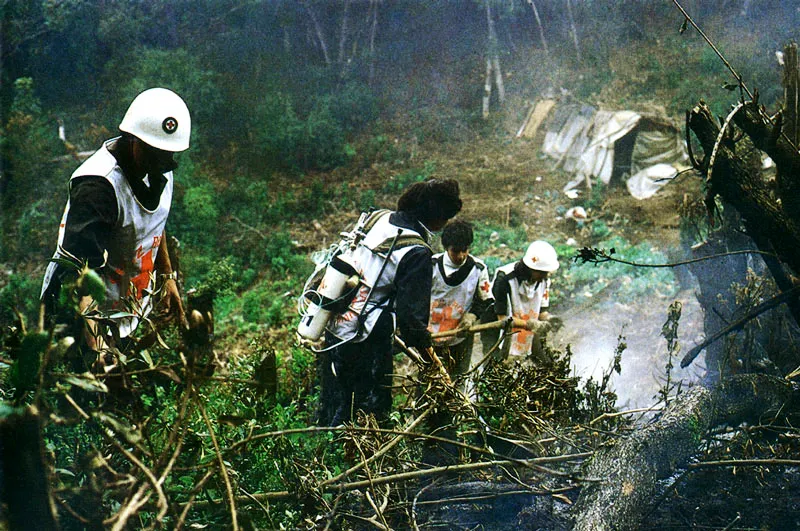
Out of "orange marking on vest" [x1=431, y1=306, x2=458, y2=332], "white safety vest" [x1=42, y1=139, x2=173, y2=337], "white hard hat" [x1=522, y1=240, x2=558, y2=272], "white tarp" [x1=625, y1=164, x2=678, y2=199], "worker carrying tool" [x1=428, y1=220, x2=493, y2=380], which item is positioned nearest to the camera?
"white safety vest" [x1=42, y1=139, x2=173, y2=337]

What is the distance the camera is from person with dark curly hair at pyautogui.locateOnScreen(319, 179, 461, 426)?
3.46 meters

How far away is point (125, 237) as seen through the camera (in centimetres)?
292

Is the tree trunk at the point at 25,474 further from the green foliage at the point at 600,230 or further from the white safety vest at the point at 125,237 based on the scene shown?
the green foliage at the point at 600,230

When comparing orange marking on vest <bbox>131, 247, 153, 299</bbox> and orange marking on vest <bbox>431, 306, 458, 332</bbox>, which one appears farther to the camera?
orange marking on vest <bbox>431, 306, 458, 332</bbox>

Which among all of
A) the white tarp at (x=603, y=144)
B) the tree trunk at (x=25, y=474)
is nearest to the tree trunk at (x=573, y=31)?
the white tarp at (x=603, y=144)

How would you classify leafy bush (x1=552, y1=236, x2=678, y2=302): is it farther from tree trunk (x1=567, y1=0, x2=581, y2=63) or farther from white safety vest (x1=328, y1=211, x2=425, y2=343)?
tree trunk (x1=567, y1=0, x2=581, y2=63)

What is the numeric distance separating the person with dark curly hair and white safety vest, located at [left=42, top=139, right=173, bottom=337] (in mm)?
1063

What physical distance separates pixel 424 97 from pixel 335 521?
1259 centimetres

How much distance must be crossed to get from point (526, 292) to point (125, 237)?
281cm

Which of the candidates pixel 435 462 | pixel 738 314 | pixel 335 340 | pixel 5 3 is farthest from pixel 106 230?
pixel 5 3

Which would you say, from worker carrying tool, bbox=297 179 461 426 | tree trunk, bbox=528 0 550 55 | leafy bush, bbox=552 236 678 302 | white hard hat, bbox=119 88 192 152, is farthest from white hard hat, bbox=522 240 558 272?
tree trunk, bbox=528 0 550 55

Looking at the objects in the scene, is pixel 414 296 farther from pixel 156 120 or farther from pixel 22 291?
pixel 22 291

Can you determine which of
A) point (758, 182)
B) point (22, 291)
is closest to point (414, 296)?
point (758, 182)

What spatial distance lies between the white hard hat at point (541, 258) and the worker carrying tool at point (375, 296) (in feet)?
3.56
